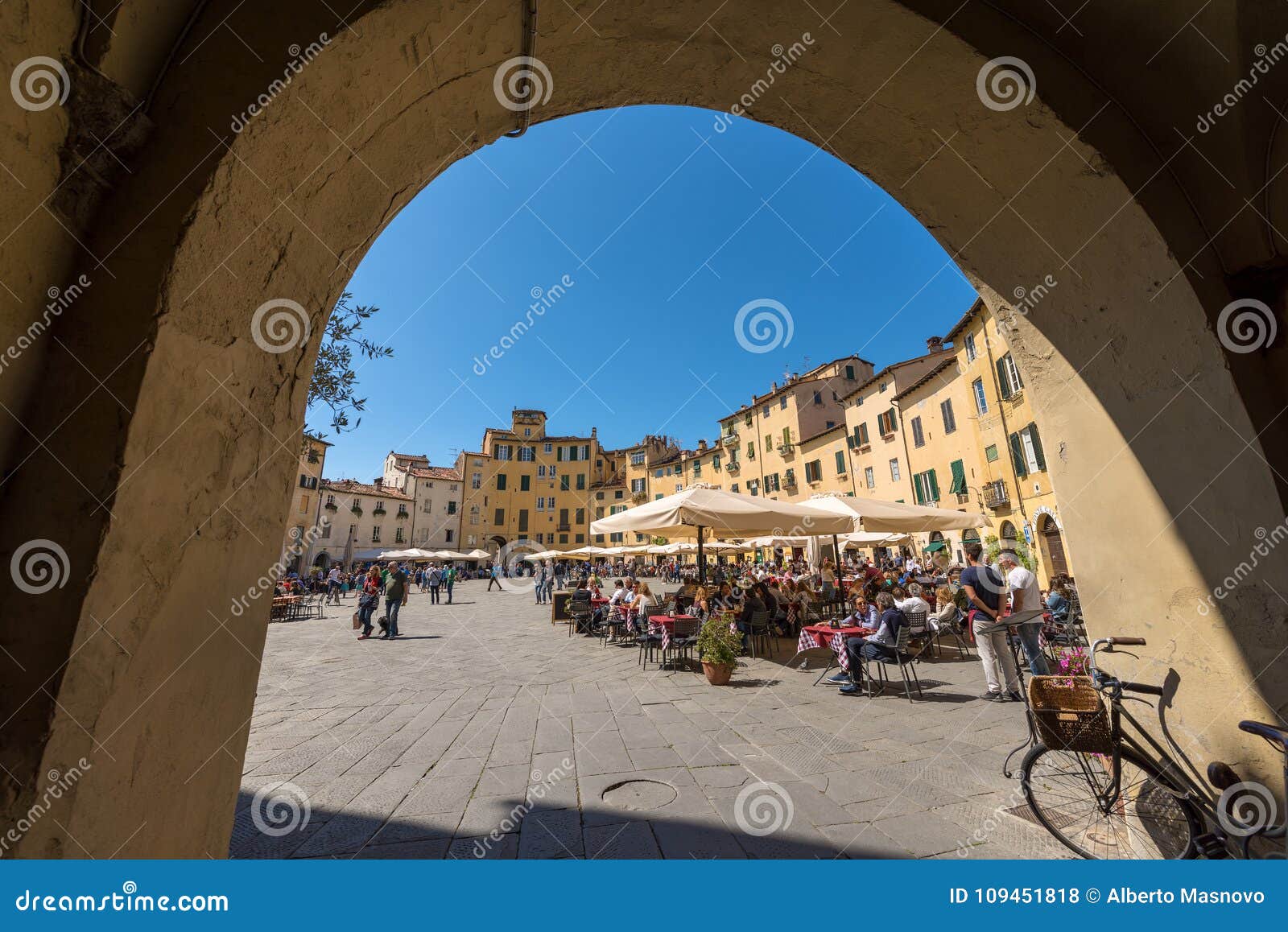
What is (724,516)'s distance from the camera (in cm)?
736

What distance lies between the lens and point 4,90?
1069 mm

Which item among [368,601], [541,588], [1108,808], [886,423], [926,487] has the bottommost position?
[1108,808]

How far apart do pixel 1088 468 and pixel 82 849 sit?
137 inches

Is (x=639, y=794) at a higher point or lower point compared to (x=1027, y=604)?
lower

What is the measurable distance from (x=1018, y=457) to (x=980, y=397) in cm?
281

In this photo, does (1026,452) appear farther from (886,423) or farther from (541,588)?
(541,588)

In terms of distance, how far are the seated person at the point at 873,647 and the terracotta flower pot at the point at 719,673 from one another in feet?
4.17

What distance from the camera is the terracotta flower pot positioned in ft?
20.7

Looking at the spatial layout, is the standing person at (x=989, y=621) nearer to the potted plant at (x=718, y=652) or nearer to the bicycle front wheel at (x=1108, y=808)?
the bicycle front wheel at (x=1108, y=808)

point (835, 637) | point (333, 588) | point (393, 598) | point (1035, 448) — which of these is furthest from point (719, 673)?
point (333, 588)

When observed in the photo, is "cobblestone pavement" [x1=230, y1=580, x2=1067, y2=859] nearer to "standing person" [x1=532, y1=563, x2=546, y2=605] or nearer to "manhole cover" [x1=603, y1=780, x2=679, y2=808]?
"manhole cover" [x1=603, y1=780, x2=679, y2=808]

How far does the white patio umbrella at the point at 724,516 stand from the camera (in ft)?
24.2

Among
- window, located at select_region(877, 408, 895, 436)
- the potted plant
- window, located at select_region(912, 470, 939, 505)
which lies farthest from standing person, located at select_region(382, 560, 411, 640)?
window, located at select_region(877, 408, 895, 436)

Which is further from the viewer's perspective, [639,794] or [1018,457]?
[1018,457]
